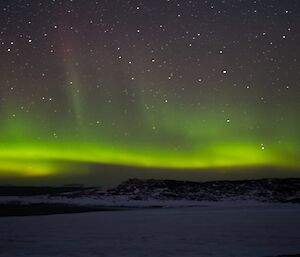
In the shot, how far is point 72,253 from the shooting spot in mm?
13891

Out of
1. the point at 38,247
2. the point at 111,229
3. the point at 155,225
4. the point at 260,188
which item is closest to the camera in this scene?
the point at 38,247

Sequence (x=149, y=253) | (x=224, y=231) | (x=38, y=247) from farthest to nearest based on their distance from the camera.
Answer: (x=224, y=231)
(x=38, y=247)
(x=149, y=253)

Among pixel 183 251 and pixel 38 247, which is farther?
pixel 38 247

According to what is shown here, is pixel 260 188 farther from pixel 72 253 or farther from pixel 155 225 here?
pixel 72 253

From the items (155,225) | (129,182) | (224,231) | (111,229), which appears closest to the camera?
(224,231)

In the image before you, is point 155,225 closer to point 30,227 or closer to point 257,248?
point 30,227

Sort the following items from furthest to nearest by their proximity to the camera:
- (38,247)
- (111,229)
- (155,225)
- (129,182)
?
(129,182) < (155,225) < (111,229) < (38,247)

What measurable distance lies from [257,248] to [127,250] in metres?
4.43

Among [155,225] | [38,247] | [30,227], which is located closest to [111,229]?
[155,225]

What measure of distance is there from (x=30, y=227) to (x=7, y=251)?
7942mm

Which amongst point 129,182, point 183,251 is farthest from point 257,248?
point 129,182

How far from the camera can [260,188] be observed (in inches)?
2788

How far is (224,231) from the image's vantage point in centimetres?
1956

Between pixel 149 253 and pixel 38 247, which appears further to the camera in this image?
pixel 38 247
